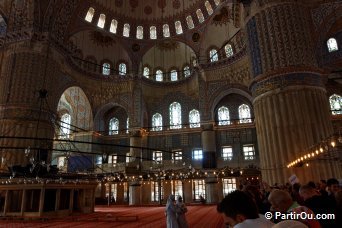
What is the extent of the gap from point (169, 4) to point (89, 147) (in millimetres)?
14243

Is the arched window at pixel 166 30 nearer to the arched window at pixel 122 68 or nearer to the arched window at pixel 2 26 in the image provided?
the arched window at pixel 122 68

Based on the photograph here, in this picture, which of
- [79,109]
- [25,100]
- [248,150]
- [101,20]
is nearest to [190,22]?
[101,20]

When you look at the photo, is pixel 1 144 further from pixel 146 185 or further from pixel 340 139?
pixel 340 139

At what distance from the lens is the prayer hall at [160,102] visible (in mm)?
11586

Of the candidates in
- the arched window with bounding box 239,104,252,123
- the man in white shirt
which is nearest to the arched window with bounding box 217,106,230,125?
the arched window with bounding box 239,104,252,123

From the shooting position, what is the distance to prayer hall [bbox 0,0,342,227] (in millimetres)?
11586

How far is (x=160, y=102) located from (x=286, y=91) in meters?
13.8

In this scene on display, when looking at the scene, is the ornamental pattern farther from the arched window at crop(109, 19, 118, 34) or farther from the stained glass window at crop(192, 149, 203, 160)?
the arched window at crop(109, 19, 118, 34)

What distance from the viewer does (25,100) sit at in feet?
50.2

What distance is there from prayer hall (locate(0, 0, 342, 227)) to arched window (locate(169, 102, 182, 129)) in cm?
13

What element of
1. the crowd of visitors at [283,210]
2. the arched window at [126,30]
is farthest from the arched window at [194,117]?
the crowd of visitors at [283,210]

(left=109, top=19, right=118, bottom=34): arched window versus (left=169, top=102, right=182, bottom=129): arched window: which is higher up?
(left=109, top=19, right=118, bottom=34): arched window

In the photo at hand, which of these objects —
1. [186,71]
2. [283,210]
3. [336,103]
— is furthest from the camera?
[186,71]

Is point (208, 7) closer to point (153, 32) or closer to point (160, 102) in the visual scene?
point (153, 32)
